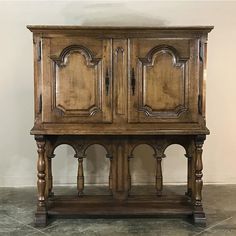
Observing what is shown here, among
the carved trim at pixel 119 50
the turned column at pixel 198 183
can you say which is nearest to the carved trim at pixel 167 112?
the turned column at pixel 198 183

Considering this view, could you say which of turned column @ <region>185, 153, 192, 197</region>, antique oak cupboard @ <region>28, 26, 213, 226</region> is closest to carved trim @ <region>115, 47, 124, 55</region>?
antique oak cupboard @ <region>28, 26, 213, 226</region>

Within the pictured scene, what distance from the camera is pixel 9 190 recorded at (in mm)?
4059

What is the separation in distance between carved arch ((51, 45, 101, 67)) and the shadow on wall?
1180 mm

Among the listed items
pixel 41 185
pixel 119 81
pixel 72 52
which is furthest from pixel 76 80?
pixel 41 185

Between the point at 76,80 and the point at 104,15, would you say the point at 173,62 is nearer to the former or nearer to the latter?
the point at 76,80

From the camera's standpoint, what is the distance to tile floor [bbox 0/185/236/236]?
300 cm

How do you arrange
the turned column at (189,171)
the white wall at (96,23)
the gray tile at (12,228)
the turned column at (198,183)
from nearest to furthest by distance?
the gray tile at (12,228)
the turned column at (198,183)
the turned column at (189,171)
the white wall at (96,23)

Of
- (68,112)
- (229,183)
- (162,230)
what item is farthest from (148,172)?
(68,112)

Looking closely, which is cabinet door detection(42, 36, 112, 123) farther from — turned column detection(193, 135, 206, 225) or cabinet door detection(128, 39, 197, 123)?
turned column detection(193, 135, 206, 225)

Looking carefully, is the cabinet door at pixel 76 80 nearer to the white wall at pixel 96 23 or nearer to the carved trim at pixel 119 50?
the carved trim at pixel 119 50

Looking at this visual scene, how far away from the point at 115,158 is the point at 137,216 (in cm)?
49

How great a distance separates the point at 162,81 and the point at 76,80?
→ 0.63 meters

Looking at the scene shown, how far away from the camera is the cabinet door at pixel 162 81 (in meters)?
3.01

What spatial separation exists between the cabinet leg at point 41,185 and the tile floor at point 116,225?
0.07 meters
